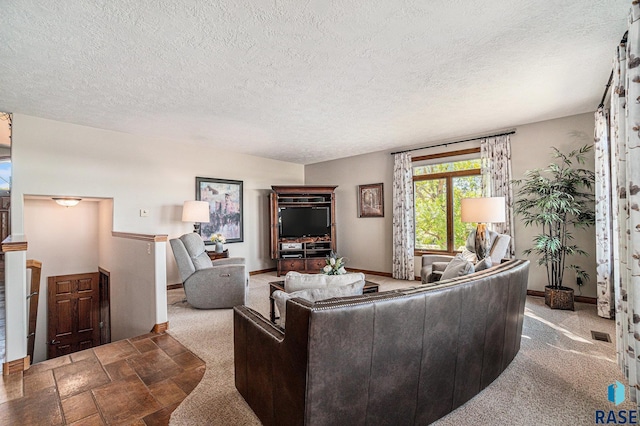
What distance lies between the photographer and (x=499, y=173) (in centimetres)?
472

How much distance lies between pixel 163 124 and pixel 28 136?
164cm

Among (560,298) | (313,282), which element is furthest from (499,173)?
(313,282)

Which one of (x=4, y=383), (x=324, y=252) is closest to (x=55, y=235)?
(x=4, y=383)

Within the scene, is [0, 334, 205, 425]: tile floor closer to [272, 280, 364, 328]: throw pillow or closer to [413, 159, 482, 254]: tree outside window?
[272, 280, 364, 328]: throw pillow

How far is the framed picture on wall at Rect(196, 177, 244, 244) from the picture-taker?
18.7 feet

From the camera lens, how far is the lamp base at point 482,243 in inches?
157

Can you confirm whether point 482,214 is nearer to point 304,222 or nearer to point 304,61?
point 304,61

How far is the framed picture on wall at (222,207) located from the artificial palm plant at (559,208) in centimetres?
497

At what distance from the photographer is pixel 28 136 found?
12.9 ft

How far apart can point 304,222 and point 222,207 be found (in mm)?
1740

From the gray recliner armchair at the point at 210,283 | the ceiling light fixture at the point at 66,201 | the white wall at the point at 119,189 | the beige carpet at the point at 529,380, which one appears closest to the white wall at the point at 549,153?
the beige carpet at the point at 529,380

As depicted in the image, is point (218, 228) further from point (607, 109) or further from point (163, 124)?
point (607, 109)

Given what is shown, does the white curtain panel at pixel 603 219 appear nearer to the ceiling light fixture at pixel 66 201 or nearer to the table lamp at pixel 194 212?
the table lamp at pixel 194 212

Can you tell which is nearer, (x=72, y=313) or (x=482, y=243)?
(x=482, y=243)
